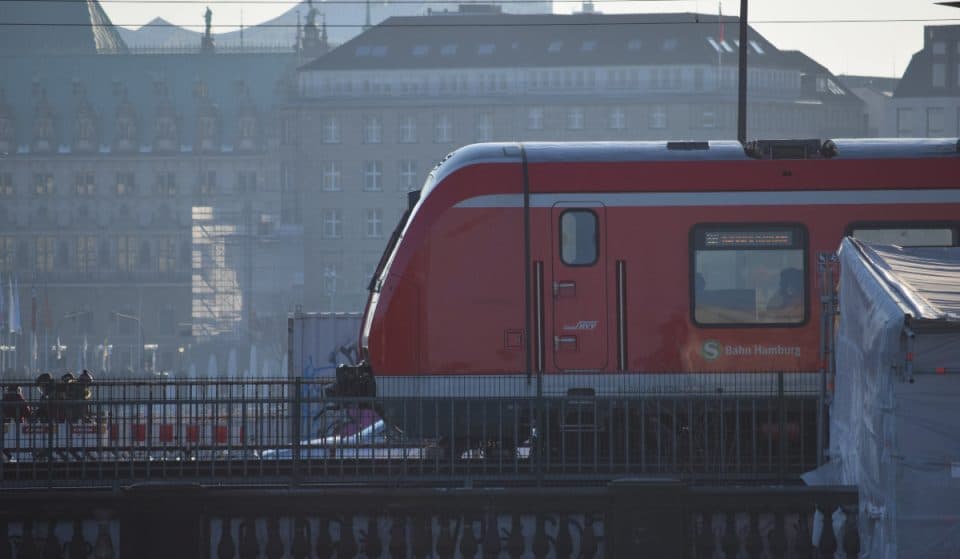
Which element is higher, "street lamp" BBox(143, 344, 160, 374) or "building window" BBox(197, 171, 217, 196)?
"building window" BBox(197, 171, 217, 196)

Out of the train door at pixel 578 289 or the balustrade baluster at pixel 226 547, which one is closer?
the balustrade baluster at pixel 226 547

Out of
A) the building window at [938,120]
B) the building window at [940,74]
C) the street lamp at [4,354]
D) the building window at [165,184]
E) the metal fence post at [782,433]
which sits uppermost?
the building window at [940,74]

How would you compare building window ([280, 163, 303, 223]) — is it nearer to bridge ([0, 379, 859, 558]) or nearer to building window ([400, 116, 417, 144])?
building window ([400, 116, 417, 144])

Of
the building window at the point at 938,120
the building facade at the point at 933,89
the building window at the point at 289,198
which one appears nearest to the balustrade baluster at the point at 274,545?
the building facade at the point at 933,89

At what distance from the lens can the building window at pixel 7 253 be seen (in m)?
176

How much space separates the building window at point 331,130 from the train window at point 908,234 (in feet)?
446

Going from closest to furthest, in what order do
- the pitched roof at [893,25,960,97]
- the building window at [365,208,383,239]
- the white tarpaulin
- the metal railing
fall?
the white tarpaulin, the metal railing, the pitched roof at [893,25,960,97], the building window at [365,208,383,239]

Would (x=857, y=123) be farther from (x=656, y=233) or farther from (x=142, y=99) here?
(x=656, y=233)

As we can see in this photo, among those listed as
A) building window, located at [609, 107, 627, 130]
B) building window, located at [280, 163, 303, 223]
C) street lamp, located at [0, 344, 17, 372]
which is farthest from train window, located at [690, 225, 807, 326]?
building window, located at [280, 163, 303, 223]

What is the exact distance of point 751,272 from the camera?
874 inches

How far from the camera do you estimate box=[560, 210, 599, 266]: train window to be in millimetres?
21984

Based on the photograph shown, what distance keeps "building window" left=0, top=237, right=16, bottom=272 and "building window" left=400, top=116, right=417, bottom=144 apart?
38.5 m

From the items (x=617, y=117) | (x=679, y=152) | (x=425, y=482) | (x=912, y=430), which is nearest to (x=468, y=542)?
(x=912, y=430)

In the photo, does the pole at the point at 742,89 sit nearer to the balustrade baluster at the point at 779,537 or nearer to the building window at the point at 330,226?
the balustrade baluster at the point at 779,537
